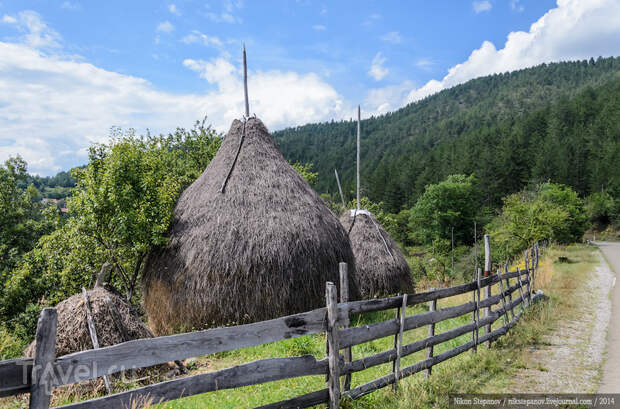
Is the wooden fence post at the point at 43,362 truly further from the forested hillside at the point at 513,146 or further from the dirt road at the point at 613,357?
the forested hillside at the point at 513,146

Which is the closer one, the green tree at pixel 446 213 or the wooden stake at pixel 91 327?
the wooden stake at pixel 91 327

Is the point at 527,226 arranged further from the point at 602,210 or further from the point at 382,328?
the point at 602,210

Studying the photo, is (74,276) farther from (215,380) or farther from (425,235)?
(425,235)

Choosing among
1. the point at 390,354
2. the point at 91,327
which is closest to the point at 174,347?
the point at 390,354

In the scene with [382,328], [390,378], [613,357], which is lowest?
[613,357]

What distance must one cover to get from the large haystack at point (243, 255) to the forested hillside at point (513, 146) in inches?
2486

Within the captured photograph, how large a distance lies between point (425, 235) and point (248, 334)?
60600 millimetres

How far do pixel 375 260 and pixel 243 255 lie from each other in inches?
248

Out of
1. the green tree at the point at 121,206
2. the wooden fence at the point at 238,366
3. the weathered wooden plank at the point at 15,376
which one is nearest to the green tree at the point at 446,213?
the green tree at the point at 121,206

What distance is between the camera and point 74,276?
417 inches

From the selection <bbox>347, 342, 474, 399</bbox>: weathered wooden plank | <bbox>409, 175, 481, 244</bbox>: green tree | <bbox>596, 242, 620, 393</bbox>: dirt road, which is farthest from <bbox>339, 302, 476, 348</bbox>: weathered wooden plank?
<bbox>409, 175, 481, 244</bbox>: green tree

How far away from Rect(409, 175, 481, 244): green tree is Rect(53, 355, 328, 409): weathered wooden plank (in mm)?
57868

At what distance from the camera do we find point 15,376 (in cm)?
257

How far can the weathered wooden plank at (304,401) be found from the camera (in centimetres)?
392
